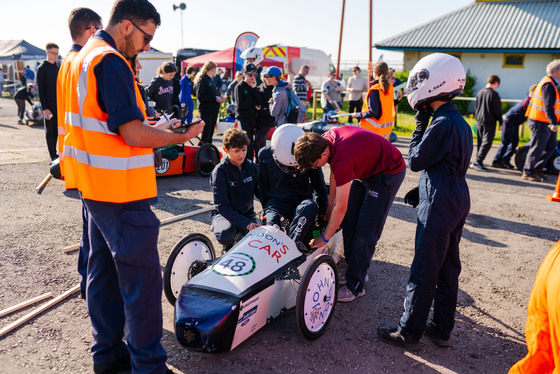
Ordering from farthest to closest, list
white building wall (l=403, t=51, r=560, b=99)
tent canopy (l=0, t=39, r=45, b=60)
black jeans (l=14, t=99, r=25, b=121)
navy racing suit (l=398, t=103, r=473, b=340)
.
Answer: tent canopy (l=0, t=39, r=45, b=60) → white building wall (l=403, t=51, r=560, b=99) → black jeans (l=14, t=99, r=25, b=121) → navy racing suit (l=398, t=103, r=473, b=340)

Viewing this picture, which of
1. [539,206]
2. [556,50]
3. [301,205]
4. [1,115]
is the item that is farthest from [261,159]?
[556,50]

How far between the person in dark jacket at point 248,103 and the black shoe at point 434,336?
5.47 metres

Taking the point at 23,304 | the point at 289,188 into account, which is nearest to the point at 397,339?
the point at 289,188

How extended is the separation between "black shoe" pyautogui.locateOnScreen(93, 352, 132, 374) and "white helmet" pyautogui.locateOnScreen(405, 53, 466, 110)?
2.66 metres

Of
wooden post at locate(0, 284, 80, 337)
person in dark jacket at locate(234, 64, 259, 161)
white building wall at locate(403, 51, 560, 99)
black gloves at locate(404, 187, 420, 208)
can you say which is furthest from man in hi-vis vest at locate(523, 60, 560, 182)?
white building wall at locate(403, 51, 560, 99)

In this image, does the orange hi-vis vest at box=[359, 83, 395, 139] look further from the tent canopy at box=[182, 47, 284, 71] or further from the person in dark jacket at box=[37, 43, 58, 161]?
the tent canopy at box=[182, 47, 284, 71]

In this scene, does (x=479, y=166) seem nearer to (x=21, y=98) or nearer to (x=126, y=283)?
(x=126, y=283)

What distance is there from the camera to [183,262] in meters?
3.64

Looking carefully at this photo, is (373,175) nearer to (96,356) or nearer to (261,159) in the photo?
(261,159)

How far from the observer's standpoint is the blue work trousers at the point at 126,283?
2504 millimetres

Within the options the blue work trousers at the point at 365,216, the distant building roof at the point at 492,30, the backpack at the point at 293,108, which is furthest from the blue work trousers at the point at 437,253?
the distant building roof at the point at 492,30

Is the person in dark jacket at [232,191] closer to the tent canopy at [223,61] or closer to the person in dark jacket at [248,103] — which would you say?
the person in dark jacket at [248,103]

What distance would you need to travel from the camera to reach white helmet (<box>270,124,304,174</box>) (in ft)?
12.5

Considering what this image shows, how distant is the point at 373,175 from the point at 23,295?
126 inches
